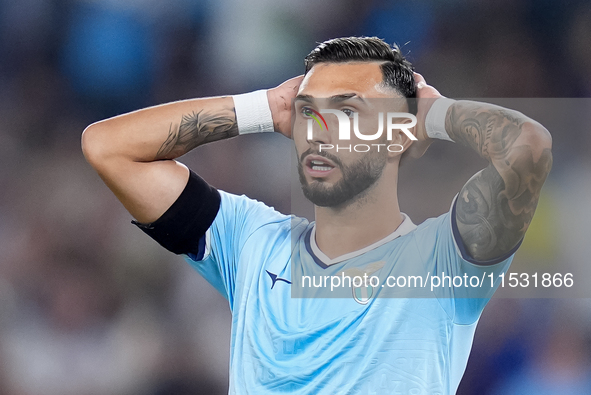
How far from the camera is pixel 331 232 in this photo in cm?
154

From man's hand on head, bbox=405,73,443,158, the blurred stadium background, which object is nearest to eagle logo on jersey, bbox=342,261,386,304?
man's hand on head, bbox=405,73,443,158

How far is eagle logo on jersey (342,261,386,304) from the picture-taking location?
146cm

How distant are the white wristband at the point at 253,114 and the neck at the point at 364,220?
32cm

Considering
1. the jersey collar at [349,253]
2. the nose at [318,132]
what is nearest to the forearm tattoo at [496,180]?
the jersey collar at [349,253]

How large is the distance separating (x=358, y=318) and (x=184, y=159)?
983mm

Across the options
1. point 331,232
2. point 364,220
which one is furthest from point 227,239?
point 364,220

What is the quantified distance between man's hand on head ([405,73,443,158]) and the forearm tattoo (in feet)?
0.32

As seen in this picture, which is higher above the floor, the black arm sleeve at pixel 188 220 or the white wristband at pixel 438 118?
the white wristband at pixel 438 118

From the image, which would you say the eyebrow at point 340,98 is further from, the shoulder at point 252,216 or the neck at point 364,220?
the shoulder at point 252,216

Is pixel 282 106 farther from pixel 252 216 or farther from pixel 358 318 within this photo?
pixel 358 318

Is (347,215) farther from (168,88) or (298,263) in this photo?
(168,88)

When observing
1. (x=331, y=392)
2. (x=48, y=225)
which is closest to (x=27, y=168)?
(x=48, y=225)

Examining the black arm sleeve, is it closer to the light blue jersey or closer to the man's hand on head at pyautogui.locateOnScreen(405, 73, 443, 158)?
the light blue jersey

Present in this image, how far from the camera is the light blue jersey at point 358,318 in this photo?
55.4 inches
